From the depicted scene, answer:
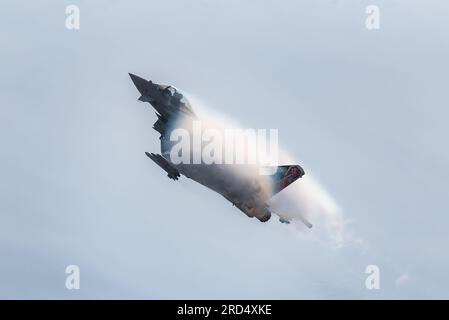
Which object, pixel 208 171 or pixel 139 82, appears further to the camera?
pixel 208 171

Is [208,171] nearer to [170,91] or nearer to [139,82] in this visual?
[170,91]

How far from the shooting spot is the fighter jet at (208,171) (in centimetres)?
12162

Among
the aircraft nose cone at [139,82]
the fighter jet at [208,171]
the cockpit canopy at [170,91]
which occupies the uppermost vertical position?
the aircraft nose cone at [139,82]

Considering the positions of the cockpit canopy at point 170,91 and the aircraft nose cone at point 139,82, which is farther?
the cockpit canopy at point 170,91

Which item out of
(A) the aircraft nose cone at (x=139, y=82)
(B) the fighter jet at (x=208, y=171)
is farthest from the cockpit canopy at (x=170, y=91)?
(A) the aircraft nose cone at (x=139, y=82)

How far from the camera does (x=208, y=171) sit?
12369 centimetres

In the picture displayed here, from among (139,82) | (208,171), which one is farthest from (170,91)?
(208,171)

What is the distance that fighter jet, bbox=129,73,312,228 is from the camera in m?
122

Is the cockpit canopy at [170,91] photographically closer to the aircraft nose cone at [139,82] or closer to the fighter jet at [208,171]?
the fighter jet at [208,171]

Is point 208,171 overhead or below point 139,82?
below

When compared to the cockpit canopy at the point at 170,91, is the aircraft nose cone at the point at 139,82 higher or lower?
higher
